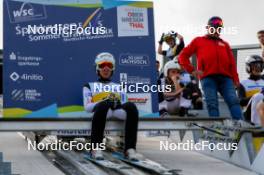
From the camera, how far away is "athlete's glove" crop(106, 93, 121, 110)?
20.4 ft

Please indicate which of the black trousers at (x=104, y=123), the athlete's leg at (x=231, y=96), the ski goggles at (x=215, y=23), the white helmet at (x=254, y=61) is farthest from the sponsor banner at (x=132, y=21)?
the black trousers at (x=104, y=123)

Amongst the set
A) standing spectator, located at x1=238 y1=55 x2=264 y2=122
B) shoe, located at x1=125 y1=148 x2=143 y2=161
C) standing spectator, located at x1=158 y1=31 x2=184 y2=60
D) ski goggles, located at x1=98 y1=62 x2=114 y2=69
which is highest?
standing spectator, located at x1=158 y1=31 x2=184 y2=60

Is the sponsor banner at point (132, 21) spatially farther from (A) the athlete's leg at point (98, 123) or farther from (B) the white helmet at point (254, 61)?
(A) the athlete's leg at point (98, 123)

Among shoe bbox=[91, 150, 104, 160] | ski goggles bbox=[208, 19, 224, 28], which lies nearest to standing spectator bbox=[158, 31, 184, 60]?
ski goggles bbox=[208, 19, 224, 28]

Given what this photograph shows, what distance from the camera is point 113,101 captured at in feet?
20.6

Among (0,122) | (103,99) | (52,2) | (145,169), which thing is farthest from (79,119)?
(52,2)

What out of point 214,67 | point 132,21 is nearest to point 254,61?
point 214,67

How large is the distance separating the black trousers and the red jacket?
1522mm

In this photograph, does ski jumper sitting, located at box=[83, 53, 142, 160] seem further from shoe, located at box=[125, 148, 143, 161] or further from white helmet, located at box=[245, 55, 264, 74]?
white helmet, located at box=[245, 55, 264, 74]

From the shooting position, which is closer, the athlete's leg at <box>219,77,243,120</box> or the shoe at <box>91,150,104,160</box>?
the shoe at <box>91,150,104,160</box>

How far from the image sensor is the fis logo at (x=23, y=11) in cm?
704

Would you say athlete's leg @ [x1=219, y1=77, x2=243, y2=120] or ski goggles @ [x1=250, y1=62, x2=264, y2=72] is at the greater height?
ski goggles @ [x1=250, y1=62, x2=264, y2=72]

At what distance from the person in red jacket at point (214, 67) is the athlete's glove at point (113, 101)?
1.42 metres

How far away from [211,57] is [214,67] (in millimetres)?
140
